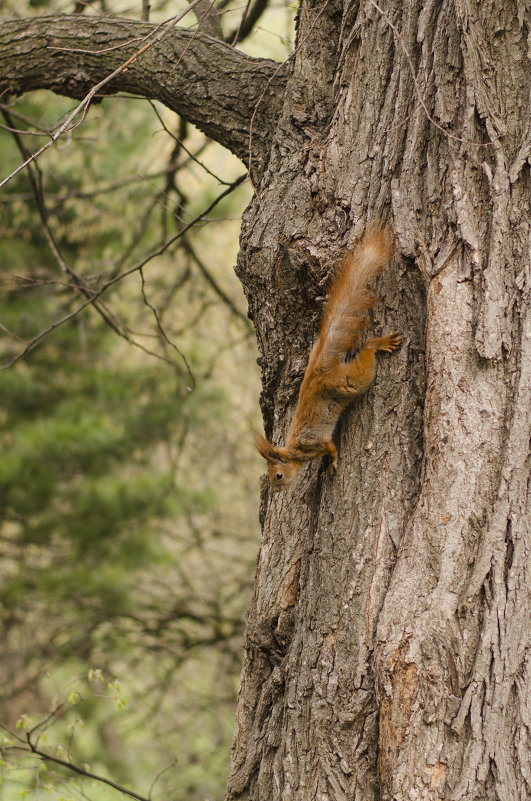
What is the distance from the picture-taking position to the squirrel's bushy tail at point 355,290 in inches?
89.7

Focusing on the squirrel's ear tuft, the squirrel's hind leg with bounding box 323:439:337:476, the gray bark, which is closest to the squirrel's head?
the squirrel's ear tuft

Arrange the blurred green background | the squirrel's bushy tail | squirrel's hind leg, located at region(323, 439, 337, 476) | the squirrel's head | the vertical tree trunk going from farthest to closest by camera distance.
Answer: the blurred green background → the squirrel's head → squirrel's hind leg, located at region(323, 439, 337, 476) → the squirrel's bushy tail → the vertical tree trunk

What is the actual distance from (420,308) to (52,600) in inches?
232

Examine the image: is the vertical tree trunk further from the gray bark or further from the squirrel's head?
the squirrel's head

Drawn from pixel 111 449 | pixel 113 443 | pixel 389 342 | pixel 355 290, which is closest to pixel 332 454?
pixel 389 342

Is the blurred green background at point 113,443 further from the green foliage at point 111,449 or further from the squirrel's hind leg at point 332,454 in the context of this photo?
the squirrel's hind leg at point 332,454

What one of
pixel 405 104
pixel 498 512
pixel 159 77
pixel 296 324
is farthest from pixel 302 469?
pixel 159 77

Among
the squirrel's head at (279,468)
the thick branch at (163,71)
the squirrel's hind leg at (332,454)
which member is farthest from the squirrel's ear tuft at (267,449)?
the thick branch at (163,71)

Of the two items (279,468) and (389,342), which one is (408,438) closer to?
(389,342)

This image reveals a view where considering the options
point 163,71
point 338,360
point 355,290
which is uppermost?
point 163,71

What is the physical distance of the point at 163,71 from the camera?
3016 millimetres

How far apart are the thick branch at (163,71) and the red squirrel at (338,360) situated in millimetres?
779

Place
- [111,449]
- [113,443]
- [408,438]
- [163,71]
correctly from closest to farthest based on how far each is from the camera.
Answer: [408,438], [163,71], [113,443], [111,449]

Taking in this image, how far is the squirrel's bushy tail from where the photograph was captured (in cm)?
228
